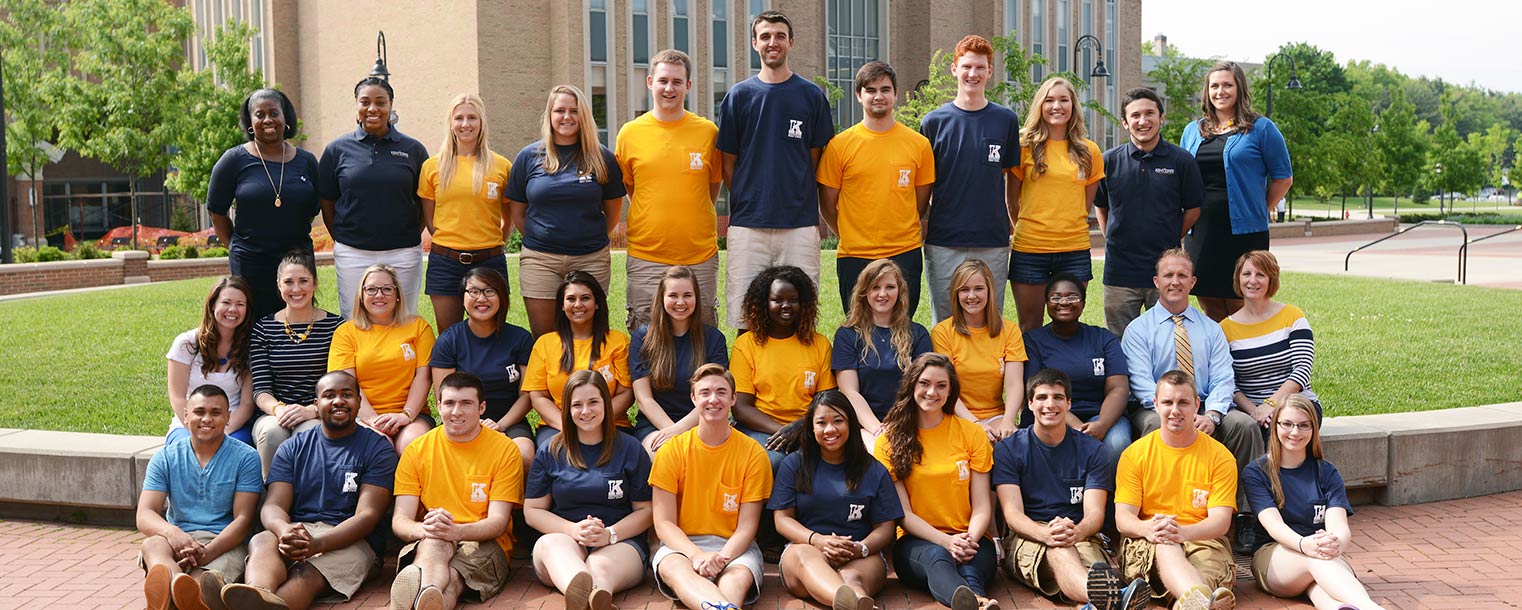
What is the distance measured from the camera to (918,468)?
6.15 meters

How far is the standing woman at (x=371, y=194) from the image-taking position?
7.48 m

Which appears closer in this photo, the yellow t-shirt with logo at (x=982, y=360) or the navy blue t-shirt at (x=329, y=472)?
the navy blue t-shirt at (x=329, y=472)

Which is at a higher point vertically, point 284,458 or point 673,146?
point 673,146

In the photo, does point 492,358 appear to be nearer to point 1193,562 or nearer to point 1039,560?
point 1039,560

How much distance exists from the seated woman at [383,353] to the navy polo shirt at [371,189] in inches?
24.1

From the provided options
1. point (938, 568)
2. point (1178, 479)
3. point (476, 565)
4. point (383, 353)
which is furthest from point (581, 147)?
point (1178, 479)

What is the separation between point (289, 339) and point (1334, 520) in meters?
5.67

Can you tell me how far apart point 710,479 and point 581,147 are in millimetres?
2383

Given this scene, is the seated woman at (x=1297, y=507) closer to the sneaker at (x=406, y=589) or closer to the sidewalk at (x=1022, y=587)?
the sidewalk at (x=1022, y=587)

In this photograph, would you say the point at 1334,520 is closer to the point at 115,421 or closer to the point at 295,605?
the point at 295,605

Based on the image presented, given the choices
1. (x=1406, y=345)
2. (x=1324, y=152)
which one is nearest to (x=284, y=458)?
(x=1406, y=345)

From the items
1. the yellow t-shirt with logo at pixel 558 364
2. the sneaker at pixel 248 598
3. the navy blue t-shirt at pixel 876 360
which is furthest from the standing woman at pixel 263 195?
the navy blue t-shirt at pixel 876 360

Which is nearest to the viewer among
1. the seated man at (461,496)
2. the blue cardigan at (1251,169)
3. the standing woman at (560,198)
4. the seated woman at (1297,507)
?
the seated woman at (1297,507)

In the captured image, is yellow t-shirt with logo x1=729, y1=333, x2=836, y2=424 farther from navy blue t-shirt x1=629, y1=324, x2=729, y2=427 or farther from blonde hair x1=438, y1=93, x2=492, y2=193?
blonde hair x1=438, y1=93, x2=492, y2=193
